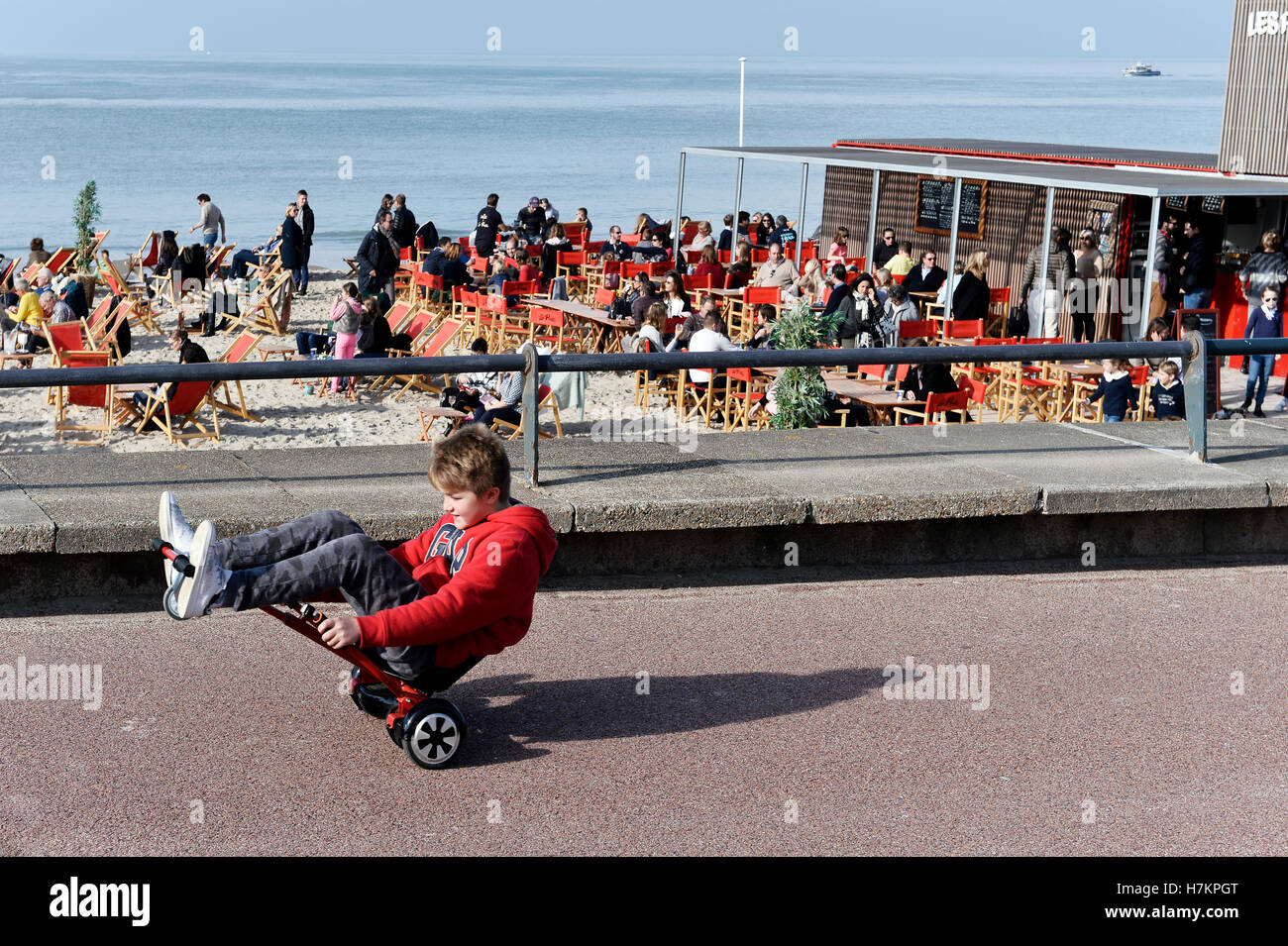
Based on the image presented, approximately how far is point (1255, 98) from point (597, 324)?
7.68 meters

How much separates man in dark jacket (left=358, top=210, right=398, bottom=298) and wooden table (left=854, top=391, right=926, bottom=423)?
411 inches

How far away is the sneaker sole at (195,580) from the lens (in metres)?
3.90

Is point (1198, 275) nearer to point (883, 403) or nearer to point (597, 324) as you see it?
point (883, 403)

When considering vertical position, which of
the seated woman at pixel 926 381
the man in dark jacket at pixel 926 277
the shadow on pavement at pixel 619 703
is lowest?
the shadow on pavement at pixel 619 703

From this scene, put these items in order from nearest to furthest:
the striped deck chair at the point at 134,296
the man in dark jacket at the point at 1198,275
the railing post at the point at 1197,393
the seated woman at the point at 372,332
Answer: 1. the railing post at the point at 1197,393
2. the seated woman at the point at 372,332
3. the man in dark jacket at the point at 1198,275
4. the striped deck chair at the point at 134,296

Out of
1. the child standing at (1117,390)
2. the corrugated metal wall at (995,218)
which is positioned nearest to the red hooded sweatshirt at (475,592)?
the child standing at (1117,390)

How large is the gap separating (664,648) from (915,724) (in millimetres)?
1019

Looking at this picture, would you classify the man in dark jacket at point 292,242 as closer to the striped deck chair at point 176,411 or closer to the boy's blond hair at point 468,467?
the striped deck chair at point 176,411

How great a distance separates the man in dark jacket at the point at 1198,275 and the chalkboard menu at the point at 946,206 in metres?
5.53

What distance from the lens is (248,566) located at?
410 centimetres

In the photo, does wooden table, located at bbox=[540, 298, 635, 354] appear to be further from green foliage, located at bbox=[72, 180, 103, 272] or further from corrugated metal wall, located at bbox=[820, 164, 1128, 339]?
green foliage, located at bbox=[72, 180, 103, 272]

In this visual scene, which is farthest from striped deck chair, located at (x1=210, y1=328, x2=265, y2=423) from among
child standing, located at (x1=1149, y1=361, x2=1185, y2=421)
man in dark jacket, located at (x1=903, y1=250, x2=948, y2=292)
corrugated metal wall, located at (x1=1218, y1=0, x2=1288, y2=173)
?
corrugated metal wall, located at (x1=1218, y1=0, x2=1288, y2=173)

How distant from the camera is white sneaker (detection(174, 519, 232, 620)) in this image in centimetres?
390

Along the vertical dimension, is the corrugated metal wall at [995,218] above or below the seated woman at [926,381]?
above
